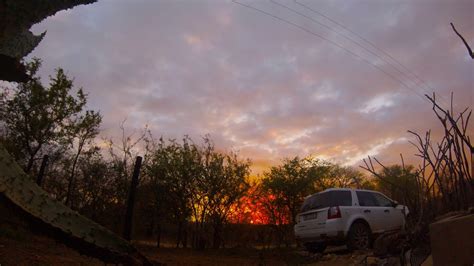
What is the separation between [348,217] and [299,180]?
11.5 metres

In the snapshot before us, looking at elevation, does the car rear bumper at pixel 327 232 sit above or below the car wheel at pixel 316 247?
above

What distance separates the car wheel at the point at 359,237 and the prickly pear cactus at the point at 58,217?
9644mm

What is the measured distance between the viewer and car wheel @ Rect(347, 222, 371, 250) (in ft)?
37.0

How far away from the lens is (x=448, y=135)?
→ 140 inches

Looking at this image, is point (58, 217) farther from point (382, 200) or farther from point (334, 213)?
point (382, 200)

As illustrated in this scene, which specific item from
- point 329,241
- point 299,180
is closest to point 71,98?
point 299,180

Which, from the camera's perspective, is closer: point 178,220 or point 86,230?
point 86,230

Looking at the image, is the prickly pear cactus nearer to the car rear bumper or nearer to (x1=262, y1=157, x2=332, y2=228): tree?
the car rear bumper

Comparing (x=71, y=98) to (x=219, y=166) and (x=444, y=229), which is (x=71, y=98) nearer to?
(x=219, y=166)

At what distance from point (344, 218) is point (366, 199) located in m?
1.32

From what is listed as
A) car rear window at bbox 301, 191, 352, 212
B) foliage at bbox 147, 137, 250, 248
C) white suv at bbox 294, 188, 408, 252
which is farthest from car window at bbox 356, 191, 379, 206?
foliage at bbox 147, 137, 250, 248

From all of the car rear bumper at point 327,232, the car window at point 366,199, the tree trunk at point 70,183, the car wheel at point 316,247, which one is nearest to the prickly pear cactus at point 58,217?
the car rear bumper at point 327,232

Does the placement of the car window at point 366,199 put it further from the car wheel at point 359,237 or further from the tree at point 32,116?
the tree at point 32,116

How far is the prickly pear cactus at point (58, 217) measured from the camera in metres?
2.39
